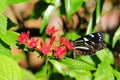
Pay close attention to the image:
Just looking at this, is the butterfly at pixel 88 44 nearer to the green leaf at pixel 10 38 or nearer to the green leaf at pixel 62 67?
the green leaf at pixel 62 67

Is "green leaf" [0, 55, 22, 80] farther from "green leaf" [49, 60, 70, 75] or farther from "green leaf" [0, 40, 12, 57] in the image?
"green leaf" [49, 60, 70, 75]

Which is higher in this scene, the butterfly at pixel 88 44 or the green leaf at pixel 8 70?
the green leaf at pixel 8 70

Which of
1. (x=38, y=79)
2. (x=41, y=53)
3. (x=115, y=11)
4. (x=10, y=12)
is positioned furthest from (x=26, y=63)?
(x=41, y=53)


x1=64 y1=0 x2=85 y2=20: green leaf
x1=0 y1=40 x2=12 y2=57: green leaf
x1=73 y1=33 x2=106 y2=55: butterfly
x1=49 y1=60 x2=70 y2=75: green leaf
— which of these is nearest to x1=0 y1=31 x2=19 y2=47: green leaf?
x1=0 y1=40 x2=12 y2=57: green leaf

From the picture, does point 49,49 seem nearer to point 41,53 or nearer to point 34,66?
point 41,53

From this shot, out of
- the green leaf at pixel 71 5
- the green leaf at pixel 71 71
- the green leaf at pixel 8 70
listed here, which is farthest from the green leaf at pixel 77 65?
the green leaf at pixel 71 5
